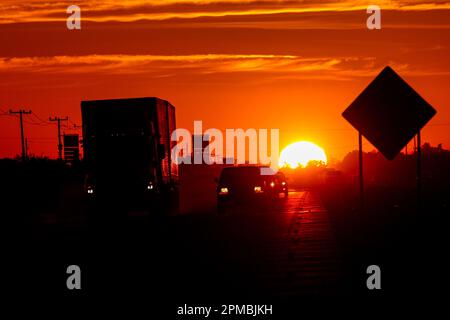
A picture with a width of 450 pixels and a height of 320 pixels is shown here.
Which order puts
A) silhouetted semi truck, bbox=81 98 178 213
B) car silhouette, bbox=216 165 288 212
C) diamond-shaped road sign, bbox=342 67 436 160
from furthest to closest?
car silhouette, bbox=216 165 288 212, silhouetted semi truck, bbox=81 98 178 213, diamond-shaped road sign, bbox=342 67 436 160

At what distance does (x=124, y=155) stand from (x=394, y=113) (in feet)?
48.8

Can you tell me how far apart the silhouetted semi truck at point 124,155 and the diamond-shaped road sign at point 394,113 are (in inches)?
522

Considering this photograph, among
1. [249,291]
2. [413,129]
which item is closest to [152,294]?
[249,291]

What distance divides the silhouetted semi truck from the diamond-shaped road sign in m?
13.3

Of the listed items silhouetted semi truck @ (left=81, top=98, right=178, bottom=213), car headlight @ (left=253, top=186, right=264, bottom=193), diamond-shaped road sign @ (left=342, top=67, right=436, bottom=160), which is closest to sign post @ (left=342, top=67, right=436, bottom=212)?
diamond-shaped road sign @ (left=342, top=67, right=436, bottom=160)

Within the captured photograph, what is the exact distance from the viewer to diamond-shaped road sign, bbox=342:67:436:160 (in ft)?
57.3

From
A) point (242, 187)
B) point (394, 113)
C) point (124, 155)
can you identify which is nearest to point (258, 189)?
point (242, 187)

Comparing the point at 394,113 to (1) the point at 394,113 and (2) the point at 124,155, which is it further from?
(2) the point at 124,155

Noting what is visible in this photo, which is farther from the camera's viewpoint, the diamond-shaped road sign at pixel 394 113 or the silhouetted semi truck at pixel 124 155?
the silhouetted semi truck at pixel 124 155

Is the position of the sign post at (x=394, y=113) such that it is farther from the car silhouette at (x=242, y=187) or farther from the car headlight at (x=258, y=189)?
the car headlight at (x=258, y=189)

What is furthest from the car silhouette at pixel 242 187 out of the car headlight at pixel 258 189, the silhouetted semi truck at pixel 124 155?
the silhouetted semi truck at pixel 124 155

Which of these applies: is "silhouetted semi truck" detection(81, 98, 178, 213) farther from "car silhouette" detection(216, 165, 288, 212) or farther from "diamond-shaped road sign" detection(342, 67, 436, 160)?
"diamond-shaped road sign" detection(342, 67, 436, 160)

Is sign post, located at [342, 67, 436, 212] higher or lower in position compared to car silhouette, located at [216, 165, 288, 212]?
Result: higher

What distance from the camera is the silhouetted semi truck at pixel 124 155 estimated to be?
30.5m
